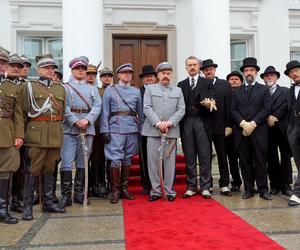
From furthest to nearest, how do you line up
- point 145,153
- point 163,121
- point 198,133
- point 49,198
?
1. point 145,153
2. point 198,133
3. point 163,121
4. point 49,198

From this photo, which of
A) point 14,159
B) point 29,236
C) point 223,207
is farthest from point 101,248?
point 223,207

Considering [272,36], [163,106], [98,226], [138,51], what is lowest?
[98,226]

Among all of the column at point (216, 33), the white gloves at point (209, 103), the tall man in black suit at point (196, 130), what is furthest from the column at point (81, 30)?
the white gloves at point (209, 103)

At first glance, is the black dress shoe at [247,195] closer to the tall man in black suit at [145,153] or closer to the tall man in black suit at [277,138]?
the tall man in black suit at [277,138]

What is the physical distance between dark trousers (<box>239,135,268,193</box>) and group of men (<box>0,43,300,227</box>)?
0.01m

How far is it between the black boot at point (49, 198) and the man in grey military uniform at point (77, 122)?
190mm

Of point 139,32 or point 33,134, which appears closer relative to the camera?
point 33,134

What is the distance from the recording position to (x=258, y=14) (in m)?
9.41

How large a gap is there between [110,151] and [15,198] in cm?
127

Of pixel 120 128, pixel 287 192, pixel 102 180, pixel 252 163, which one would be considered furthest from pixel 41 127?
pixel 287 192

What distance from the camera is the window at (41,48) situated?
912cm

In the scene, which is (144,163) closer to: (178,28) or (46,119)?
(46,119)

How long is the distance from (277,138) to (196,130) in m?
1.14

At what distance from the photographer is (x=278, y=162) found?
5.75m
